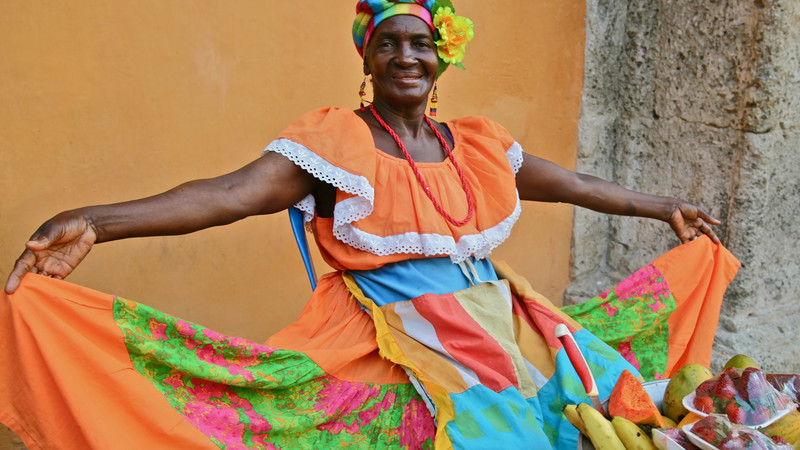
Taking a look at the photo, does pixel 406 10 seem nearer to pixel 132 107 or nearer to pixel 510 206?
pixel 510 206

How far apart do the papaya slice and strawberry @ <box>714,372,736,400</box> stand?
146 millimetres

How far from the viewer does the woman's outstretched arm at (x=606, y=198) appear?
305 centimetres

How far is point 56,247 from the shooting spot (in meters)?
1.91

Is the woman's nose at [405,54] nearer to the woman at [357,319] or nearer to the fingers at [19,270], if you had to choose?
the woman at [357,319]

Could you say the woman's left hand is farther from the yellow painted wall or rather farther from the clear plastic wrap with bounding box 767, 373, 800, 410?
the yellow painted wall

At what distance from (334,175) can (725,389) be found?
1259mm

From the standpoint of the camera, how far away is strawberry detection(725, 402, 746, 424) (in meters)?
1.78

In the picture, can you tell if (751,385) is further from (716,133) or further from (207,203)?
(716,133)

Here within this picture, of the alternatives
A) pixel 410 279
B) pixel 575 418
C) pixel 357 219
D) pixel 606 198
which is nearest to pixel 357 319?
pixel 410 279

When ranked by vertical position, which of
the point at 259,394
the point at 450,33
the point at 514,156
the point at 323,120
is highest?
the point at 450,33

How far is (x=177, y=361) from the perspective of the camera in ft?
6.79

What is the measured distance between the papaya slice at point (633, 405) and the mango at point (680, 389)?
8 cm

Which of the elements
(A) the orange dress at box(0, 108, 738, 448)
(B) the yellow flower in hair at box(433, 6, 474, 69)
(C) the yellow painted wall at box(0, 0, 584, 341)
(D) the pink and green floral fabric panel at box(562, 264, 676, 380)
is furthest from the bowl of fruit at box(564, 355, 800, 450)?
(C) the yellow painted wall at box(0, 0, 584, 341)

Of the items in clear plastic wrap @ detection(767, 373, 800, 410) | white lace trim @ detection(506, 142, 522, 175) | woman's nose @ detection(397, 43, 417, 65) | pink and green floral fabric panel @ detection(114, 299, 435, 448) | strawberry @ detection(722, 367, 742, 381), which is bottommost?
pink and green floral fabric panel @ detection(114, 299, 435, 448)
